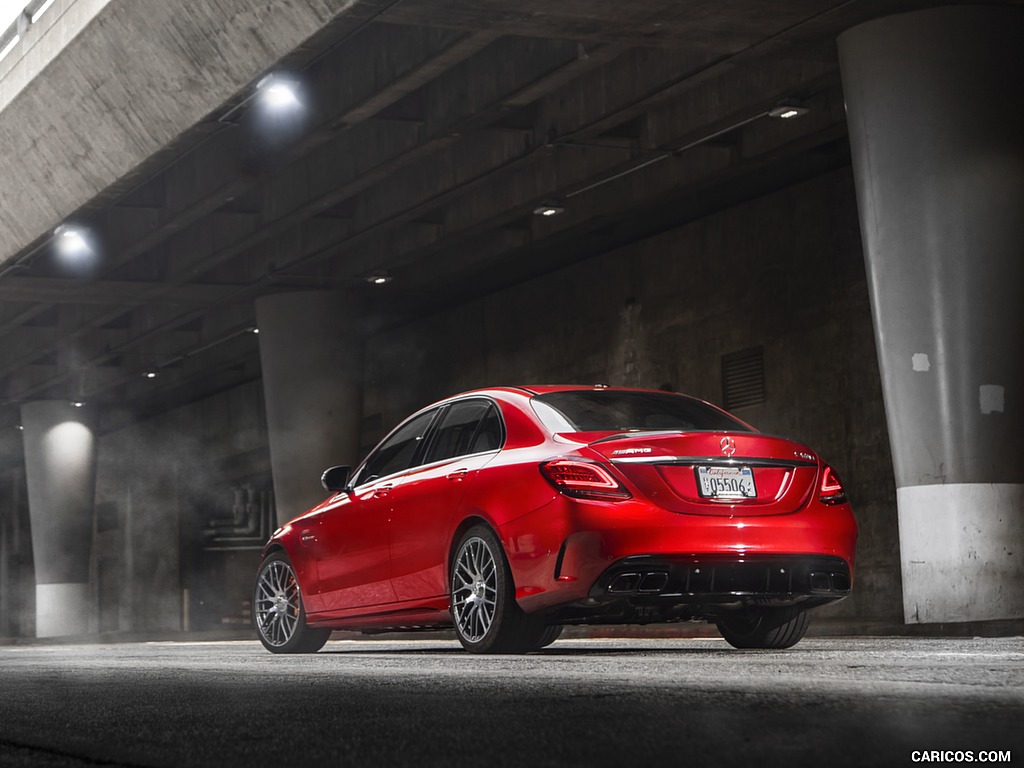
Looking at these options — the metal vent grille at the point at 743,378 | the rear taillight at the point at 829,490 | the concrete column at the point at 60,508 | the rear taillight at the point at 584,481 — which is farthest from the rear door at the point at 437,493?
the concrete column at the point at 60,508

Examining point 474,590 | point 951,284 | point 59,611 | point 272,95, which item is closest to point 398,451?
point 474,590

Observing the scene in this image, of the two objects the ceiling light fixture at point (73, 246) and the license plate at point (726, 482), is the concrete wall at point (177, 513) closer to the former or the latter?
the ceiling light fixture at point (73, 246)

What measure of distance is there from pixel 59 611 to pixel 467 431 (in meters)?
34.1

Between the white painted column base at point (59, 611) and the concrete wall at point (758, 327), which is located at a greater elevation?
the concrete wall at point (758, 327)

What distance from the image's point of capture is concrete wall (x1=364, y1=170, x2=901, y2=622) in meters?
21.1

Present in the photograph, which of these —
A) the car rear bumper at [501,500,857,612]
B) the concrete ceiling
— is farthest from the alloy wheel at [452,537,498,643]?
the concrete ceiling

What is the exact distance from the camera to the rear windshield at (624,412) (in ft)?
26.0

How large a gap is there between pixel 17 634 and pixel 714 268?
136 feet

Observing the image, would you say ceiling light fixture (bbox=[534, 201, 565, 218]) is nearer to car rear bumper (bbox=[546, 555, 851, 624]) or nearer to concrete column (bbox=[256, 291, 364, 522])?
concrete column (bbox=[256, 291, 364, 522])

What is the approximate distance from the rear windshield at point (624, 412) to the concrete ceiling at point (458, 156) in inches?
205

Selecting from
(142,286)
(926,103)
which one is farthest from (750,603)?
(142,286)

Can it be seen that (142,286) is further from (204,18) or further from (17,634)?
(17,634)

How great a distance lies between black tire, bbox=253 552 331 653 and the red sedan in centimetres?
127

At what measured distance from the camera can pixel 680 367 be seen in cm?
2456
